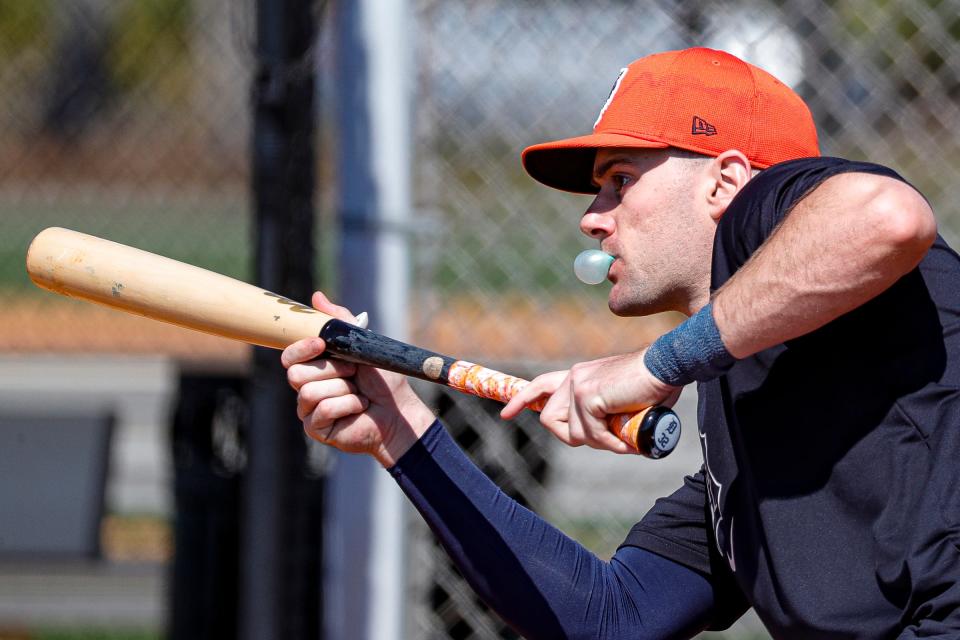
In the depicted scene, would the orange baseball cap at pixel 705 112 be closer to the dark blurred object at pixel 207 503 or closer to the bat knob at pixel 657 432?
the bat knob at pixel 657 432

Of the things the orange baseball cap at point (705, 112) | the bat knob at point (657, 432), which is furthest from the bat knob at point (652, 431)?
the orange baseball cap at point (705, 112)

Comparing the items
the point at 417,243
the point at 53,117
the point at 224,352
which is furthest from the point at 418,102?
the point at 53,117

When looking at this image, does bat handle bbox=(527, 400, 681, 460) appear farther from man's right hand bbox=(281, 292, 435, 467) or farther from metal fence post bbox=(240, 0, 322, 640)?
metal fence post bbox=(240, 0, 322, 640)

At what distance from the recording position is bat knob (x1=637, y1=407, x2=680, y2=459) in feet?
4.92

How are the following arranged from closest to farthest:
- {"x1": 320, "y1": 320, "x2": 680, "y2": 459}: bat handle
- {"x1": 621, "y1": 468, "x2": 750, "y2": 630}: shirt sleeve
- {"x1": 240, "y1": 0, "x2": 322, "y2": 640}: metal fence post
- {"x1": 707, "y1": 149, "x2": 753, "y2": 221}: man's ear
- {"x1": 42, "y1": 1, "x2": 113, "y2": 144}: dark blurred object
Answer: {"x1": 320, "y1": 320, "x2": 680, "y2": 459}: bat handle, {"x1": 707, "y1": 149, "x2": 753, "y2": 221}: man's ear, {"x1": 621, "y1": 468, "x2": 750, "y2": 630}: shirt sleeve, {"x1": 240, "y1": 0, "x2": 322, "y2": 640}: metal fence post, {"x1": 42, "y1": 1, "x2": 113, "y2": 144}: dark blurred object

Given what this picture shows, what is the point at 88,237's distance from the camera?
1.91 m

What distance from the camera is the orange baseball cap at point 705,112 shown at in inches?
74.6

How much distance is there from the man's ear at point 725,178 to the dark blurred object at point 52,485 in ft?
8.85

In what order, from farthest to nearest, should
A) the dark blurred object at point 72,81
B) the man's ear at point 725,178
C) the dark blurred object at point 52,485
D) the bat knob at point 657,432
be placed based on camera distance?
the dark blurred object at point 72,81
the dark blurred object at point 52,485
the man's ear at point 725,178
the bat knob at point 657,432

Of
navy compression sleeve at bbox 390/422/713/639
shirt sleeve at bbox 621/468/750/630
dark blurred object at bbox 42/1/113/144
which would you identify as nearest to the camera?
navy compression sleeve at bbox 390/422/713/639

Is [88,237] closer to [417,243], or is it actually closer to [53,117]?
[417,243]

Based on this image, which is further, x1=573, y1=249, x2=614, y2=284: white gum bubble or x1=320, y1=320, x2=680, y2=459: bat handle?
x1=573, y1=249, x2=614, y2=284: white gum bubble

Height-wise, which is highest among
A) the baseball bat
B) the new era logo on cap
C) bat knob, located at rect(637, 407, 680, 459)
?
the new era logo on cap

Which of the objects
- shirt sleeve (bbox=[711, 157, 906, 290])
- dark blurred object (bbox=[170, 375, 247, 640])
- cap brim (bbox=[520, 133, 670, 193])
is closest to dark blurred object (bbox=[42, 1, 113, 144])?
dark blurred object (bbox=[170, 375, 247, 640])
